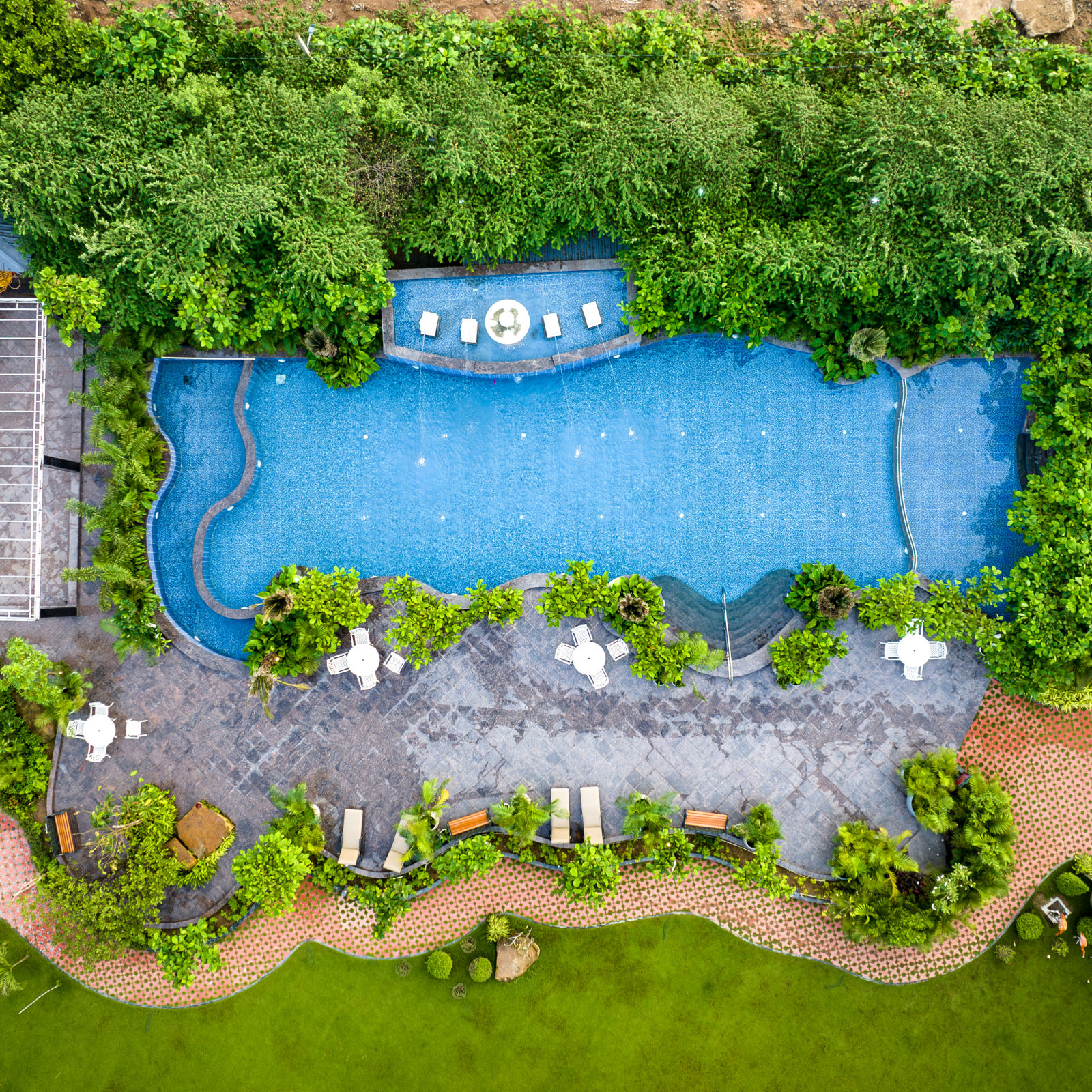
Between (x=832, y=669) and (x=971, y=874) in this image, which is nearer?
(x=971, y=874)

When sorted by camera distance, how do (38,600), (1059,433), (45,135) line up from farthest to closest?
(38,600) < (1059,433) < (45,135)

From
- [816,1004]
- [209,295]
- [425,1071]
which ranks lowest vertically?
[425,1071]

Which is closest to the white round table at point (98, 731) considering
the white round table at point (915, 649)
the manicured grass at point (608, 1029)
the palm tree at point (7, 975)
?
the palm tree at point (7, 975)

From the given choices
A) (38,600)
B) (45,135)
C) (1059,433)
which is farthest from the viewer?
(38,600)

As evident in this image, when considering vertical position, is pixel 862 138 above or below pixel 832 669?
above

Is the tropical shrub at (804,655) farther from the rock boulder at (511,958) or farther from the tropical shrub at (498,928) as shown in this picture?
the rock boulder at (511,958)

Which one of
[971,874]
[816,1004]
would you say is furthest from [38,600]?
[971,874]

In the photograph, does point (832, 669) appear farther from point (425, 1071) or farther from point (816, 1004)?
point (425, 1071)
